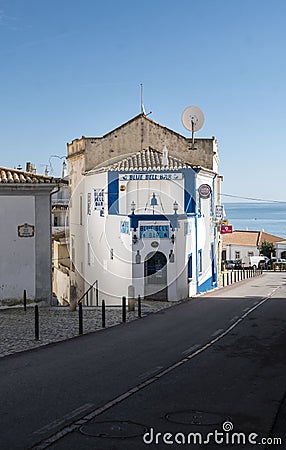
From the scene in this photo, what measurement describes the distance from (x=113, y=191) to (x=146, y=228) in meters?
5.86

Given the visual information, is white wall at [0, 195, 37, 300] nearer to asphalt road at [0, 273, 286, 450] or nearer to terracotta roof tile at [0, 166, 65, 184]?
terracotta roof tile at [0, 166, 65, 184]

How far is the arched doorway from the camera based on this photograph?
2678 centimetres

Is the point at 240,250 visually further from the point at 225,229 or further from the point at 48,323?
the point at 48,323

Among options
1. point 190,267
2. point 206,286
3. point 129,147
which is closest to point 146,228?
point 190,267

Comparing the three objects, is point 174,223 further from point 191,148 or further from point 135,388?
point 135,388

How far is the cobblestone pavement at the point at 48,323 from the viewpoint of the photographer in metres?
15.6

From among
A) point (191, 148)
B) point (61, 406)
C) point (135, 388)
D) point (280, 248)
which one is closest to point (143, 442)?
point (61, 406)

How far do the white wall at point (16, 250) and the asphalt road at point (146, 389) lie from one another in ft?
20.3

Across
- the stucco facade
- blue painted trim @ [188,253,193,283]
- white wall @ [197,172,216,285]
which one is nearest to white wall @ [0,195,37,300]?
blue painted trim @ [188,253,193,283]

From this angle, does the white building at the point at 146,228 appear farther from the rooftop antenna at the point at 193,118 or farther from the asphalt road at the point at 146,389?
the asphalt road at the point at 146,389

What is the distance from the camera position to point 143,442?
7812mm

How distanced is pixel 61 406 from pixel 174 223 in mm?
17840

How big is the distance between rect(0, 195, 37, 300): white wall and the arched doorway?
5.34 metres

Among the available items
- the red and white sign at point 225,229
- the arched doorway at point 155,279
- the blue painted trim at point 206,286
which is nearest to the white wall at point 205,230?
the blue painted trim at point 206,286
